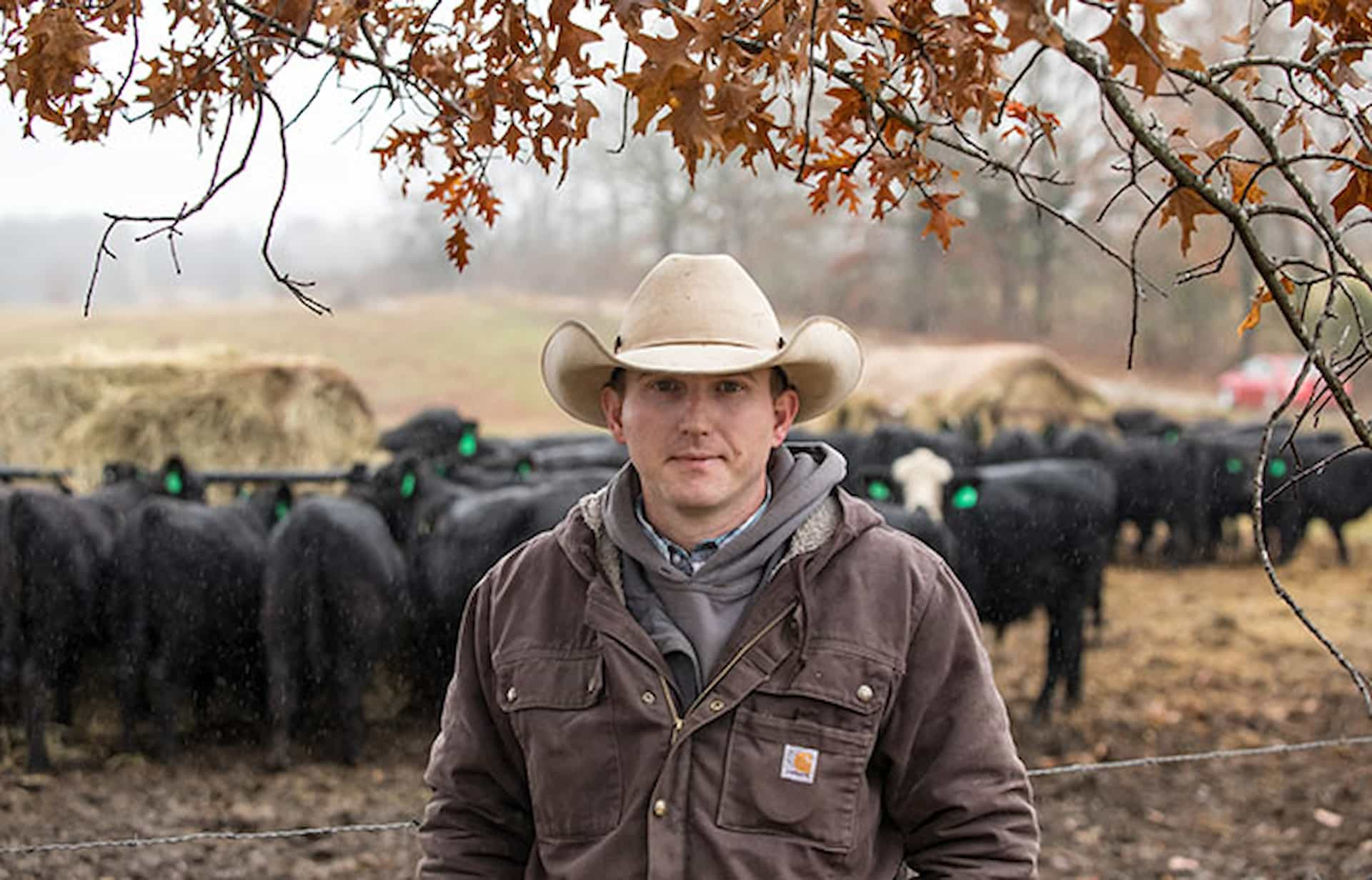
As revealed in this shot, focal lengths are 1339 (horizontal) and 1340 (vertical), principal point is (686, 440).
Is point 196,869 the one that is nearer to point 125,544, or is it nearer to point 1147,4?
point 125,544

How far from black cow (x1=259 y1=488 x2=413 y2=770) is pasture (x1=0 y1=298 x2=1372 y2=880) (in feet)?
1.18

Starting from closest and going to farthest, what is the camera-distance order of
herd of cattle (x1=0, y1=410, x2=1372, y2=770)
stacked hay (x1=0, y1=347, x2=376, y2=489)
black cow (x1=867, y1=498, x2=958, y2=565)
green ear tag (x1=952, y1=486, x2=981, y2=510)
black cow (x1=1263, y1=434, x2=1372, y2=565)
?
herd of cattle (x1=0, y1=410, x2=1372, y2=770), black cow (x1=867, y1=498, x2=958, y2=565), green ear tag (x1=952, y1=486, x2=981, y2=510), stacked hay (x1=0, y1=347, x2=376, y2=489), black cow (x1=1263, y1=434, x2=1372, y2=565)

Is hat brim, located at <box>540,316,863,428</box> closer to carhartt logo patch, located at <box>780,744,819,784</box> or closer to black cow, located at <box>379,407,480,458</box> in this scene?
carhartt logo patch, located at <box>780,744,819,784</box>

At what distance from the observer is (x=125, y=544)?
26.1 feet

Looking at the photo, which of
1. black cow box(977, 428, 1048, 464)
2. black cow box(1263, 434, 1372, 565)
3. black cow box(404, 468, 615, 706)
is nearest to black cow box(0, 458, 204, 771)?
black cow box(404, 468, 615, 706)

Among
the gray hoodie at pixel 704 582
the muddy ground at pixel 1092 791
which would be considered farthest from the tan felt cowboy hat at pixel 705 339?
the muddy ground at pixel 1092 791

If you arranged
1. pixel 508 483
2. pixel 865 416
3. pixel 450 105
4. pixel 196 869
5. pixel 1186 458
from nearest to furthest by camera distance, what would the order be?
1. pixel 450 105
2. pixel 196 869
3. pixel 508 483
4. pixel 1186 458
5. pixel 865 416

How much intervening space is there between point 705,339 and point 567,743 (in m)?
0.74

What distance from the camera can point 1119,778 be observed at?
24.2ft

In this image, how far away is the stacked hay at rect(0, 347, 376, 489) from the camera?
1462cm

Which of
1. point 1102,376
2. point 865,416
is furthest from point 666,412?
point 1102,376

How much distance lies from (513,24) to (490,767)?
4.52ft

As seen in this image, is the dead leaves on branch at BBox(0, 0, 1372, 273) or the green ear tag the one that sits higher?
the dead leaves on branch at BBox(0, 0, 1372, 273)

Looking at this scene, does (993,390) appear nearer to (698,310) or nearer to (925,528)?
(925,528)
